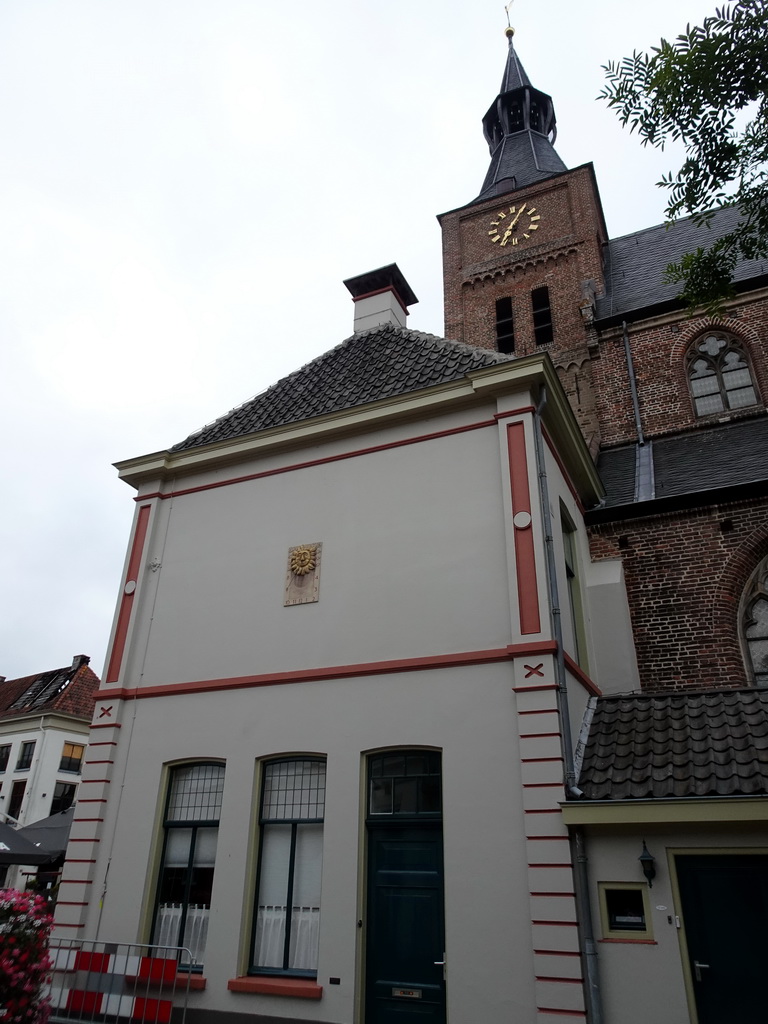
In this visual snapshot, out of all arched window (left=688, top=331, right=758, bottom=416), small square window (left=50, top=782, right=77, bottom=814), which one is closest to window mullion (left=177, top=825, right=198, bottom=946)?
arched window (left=688, top=331, right=758, bottom=416)

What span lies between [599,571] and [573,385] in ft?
25.4

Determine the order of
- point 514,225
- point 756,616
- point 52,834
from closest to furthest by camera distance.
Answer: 1. point 756,616
2. point 52,834
3. point 514,225

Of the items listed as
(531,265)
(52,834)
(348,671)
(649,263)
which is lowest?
(52,834)

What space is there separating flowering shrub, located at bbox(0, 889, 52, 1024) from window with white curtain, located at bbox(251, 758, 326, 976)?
2.31 m

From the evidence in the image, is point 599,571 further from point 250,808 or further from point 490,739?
point 250,808

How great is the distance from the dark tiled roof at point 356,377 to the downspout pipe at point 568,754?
1886mm

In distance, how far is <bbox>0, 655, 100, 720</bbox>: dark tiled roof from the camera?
33500mm

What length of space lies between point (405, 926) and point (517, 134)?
29307 mm

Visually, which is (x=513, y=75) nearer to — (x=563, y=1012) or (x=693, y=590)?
(x=693, y=590)

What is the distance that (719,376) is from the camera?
1688cm

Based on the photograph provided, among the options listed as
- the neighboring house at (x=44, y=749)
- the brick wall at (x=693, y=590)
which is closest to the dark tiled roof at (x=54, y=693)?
the neighboring house at (x=44, y=749)

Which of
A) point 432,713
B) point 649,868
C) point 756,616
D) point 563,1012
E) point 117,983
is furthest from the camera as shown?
point 756,616

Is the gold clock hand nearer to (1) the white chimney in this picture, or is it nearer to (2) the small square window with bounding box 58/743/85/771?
(1) the white chimney

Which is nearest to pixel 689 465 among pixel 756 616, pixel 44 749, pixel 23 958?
pixel 756 616
